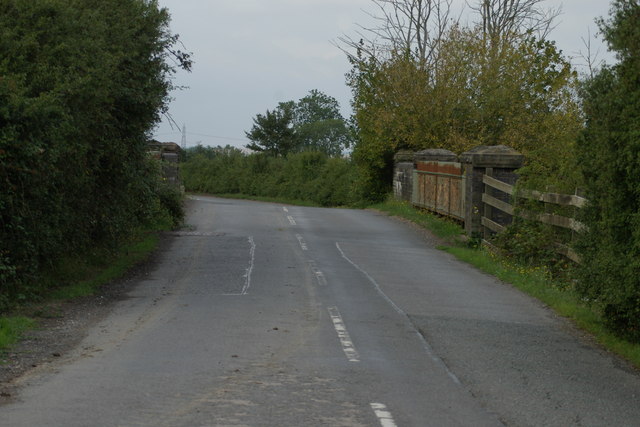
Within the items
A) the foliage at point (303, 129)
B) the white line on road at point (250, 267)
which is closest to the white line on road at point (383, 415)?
the white line on road at point (250, 267)

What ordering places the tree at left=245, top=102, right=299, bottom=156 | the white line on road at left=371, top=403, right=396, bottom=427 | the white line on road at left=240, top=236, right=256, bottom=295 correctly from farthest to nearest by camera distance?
the tree at left=245, top=102, right=299, bottom=156, the white line on road at left=240, top=236, right=256, bottom=295, the white line on road at left=371, top=403, right=396, bottom=427

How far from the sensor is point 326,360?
8.88m

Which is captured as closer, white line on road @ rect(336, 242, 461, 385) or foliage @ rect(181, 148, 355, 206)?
white line on road @ rect(336, 242, 461, 385)

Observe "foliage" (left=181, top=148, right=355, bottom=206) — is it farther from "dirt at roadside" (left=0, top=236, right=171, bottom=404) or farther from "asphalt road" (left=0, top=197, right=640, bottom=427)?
"dirt at roadside" (left=0, top=236, right=171, bottom=404)

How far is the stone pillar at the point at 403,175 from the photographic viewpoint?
35.1 m

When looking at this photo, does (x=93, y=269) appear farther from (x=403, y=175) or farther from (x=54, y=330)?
(x=403, y=175)

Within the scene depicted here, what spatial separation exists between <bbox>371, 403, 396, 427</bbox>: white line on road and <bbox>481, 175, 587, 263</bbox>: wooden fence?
5.73 meters

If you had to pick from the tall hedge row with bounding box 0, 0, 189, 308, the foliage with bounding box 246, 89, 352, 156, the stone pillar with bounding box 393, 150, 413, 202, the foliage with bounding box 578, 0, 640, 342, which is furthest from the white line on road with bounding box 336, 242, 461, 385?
the foliage with bounding box 246, 89, 352, 156

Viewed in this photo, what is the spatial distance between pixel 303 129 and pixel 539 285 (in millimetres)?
116631

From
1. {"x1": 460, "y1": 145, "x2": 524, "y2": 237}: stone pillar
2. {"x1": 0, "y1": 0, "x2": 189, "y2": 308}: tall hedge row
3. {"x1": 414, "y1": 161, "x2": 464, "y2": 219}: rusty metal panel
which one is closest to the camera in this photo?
{"x1": 0, "y1": 0, "x2": 189, "y2": 308}: tall hedge row

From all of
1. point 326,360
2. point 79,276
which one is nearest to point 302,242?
point 79,276

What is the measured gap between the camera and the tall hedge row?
1239cm

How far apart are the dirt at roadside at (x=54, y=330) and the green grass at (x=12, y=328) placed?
0.09 m

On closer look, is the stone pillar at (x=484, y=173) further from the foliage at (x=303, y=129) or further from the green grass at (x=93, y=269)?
the foliage at (x=303, y=129)
